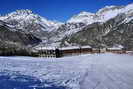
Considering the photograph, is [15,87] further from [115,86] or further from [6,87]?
[115,86]

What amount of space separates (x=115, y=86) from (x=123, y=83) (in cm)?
117

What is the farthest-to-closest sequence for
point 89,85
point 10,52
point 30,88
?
point 10,52, point 89,85, point 30,88

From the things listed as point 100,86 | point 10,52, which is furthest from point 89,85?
point 10,52

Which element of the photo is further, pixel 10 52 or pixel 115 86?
pixel 10 52

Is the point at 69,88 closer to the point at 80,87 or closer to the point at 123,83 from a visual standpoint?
the point at 80,87

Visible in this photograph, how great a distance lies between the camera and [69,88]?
12.1 m

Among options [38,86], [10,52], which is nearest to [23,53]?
[10,52]

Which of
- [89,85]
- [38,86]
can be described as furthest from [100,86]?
[38,86]

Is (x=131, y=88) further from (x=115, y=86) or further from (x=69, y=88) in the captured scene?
(x=69, y=88)

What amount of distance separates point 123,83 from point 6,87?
21.4ft

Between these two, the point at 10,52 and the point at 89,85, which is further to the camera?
the point at 10,52

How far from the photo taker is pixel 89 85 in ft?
42.4

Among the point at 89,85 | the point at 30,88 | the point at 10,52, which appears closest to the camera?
the point at 30,88

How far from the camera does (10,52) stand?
203 ft
